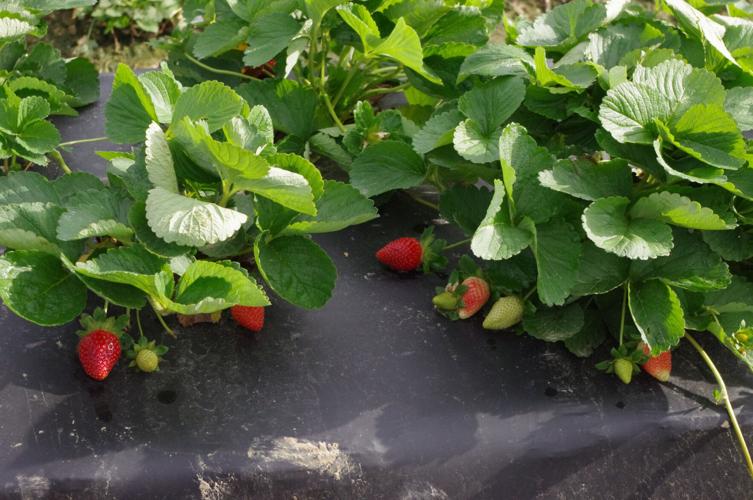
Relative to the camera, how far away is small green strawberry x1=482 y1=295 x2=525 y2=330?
1247 mm

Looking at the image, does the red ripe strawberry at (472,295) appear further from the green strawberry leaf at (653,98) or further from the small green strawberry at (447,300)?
the green strawberry leaf at (653,98)

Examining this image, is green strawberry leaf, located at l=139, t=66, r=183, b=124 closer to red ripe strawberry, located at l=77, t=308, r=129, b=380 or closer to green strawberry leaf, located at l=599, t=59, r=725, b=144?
red ripe strawberry, located at l=77, t=308, r=129, b=380

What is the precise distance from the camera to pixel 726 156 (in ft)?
3.83

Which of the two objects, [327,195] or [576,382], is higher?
[327,195]

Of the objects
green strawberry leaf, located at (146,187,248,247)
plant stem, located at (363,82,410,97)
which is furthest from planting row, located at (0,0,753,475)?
plant stem, located at (363,82,410,97)

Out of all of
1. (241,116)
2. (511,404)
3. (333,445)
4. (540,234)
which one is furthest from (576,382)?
(241,116)

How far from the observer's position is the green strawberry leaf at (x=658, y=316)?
1.13m

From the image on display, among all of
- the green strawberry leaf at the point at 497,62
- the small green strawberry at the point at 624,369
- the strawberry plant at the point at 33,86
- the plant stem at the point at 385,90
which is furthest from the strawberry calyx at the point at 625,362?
the strawberry plant at the point at 33,86

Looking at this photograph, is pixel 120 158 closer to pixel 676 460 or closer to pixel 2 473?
pixel 2 473

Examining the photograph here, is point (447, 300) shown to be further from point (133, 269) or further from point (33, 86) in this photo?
point (33, 86)

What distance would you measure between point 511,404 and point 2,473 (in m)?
0.61

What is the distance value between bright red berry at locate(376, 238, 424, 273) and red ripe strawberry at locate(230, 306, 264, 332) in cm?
22

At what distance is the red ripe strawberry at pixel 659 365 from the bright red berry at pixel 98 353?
68cm

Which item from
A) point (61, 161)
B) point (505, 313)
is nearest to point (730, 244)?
point (505, 313)
